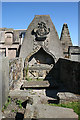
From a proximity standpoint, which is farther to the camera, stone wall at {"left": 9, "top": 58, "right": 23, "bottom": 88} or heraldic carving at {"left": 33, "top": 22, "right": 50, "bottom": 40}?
heraldic carving at {"left": 33, "top": 22, "right": 50, "bottom": 40}

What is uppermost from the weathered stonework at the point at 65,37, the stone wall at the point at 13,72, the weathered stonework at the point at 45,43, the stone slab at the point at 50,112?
the weathered stonework at the point at 65,37

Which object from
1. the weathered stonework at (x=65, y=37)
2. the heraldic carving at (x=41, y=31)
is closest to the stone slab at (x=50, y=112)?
the heraldic carving at (x=41, y=31)

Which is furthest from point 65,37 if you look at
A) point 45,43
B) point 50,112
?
point 50,112

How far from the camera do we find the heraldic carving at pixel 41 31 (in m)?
7.96

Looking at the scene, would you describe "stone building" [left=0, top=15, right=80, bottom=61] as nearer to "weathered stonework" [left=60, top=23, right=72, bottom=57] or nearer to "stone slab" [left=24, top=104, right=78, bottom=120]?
"weathered stonework" [left=60, top=23, right=72, bottom=57]

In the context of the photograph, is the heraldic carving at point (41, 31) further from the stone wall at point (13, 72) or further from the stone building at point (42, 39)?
the stone wall at point (13, 72)

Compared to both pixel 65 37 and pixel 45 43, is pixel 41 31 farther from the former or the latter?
pixel 65 37

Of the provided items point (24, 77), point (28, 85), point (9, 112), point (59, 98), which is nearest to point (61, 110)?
point (59, 98)

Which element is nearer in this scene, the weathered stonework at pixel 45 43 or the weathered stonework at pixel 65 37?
the weathered stonework at pixel 45 43

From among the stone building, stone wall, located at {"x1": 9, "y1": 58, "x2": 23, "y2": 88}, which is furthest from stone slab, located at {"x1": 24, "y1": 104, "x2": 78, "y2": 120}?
the stone building

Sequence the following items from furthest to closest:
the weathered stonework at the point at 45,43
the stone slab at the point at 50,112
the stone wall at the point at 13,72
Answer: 1. the weathered stonework at the point at 45,43
2. the stone wall at the point at 13,72
3. the stone slab at the point at 50,112

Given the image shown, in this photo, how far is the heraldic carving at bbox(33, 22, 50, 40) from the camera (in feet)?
26.1

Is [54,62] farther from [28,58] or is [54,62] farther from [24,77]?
[24,77]

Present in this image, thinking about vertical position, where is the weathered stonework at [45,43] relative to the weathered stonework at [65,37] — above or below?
below
